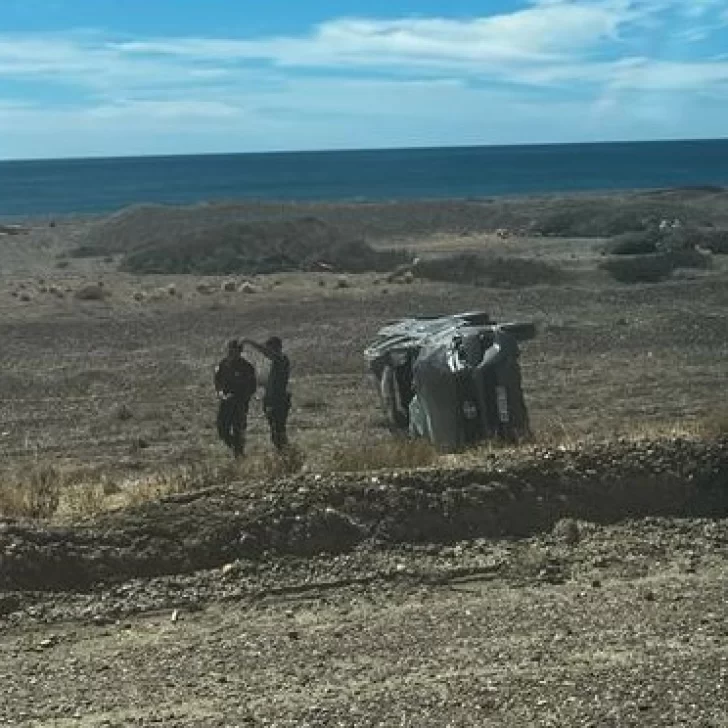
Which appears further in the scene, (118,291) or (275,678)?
(118,291)

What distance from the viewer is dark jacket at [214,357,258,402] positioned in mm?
14477

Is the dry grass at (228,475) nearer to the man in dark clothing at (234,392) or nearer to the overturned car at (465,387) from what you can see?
the overturned car at (465,387)

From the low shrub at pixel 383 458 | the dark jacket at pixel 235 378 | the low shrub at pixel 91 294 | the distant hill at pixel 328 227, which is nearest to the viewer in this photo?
the low shrub at pixel 383 458

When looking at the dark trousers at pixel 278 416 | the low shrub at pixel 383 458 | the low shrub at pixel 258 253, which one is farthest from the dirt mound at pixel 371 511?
the low shrub at pixel 258 253

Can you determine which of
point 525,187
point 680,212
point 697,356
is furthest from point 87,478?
point 525,187

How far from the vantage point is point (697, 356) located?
25406mm

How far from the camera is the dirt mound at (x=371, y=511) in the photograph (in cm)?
836

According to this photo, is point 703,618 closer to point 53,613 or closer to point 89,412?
point 53,613

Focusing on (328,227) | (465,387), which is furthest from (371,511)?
(328,227)

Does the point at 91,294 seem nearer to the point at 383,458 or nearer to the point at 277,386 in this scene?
the point at 277,386

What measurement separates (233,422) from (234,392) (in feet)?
1.22

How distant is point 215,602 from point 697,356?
743 inches

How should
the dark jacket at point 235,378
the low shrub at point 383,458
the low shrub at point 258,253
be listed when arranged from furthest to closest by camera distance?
the low shrub at point 258,253
the dark jacket at point 235,378
the low shrub at point 383,458

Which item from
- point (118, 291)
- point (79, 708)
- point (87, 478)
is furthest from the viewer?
point (118, 291)
